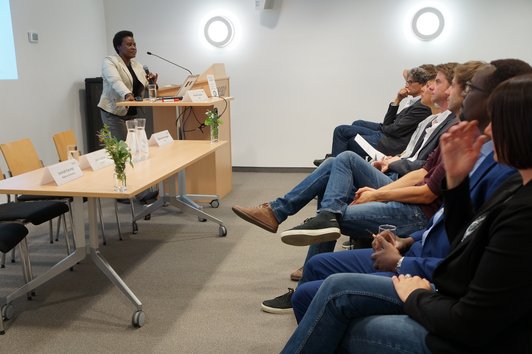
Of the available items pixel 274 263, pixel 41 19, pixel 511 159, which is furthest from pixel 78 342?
pixel 41 19

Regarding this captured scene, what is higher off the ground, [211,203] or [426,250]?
[426,250]

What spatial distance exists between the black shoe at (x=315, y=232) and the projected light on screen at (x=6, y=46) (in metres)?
3.64

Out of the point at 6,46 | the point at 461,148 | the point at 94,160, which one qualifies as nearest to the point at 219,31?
the point at 6,46

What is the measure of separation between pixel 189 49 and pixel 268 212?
407 cm

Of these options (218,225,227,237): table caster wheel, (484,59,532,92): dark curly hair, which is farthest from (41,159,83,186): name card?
(484,59,532,92): dark curly hair

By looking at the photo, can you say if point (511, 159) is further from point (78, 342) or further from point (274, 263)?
point (274, 263)

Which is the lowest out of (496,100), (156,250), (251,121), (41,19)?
(156,250)

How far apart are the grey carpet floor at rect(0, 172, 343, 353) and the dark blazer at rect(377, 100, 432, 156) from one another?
101 cm

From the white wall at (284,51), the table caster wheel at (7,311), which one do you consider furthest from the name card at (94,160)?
the white wall at (284,51)

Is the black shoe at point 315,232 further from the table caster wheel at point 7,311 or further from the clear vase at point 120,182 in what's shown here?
the table caster wheel at point 7,311

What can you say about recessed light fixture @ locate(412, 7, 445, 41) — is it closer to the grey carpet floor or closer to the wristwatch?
the grey carpet floor

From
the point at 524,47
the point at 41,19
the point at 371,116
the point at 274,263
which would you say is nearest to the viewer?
the point at 274,263

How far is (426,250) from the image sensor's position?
1.85m

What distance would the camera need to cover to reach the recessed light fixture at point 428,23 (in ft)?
18.9
